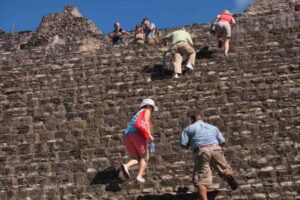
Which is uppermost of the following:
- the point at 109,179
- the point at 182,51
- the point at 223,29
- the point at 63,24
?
the point at 63,24

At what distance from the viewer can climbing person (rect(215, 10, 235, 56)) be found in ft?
46.0

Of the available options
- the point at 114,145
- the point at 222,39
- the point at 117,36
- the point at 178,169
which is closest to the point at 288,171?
the point at 178,169

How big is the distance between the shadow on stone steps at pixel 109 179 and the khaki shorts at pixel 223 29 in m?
5.49

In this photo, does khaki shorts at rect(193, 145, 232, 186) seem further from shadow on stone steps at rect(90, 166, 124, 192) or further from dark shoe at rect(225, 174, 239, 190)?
shadow on stone steps at rect(90, 166, 124, 192)

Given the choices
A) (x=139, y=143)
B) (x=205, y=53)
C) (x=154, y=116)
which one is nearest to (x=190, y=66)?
(x=205, y=53)

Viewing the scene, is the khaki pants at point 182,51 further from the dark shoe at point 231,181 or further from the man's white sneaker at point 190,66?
the dark shoe at point 231,181

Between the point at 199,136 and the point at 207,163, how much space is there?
0.41 m

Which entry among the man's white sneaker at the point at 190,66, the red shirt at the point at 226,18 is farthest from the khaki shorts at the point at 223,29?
the man's white sneaker at the point at 190,66

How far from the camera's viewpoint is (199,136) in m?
8.55

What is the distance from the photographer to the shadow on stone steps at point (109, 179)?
30.7 ft

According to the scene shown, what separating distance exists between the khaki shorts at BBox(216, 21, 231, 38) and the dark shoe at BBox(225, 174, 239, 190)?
19.9 ft

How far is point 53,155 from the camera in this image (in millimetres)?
10648

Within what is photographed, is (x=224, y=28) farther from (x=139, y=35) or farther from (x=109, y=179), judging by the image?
(x=109, y=179)

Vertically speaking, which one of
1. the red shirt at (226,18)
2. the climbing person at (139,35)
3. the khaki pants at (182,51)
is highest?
the climbing person at (139,35)
